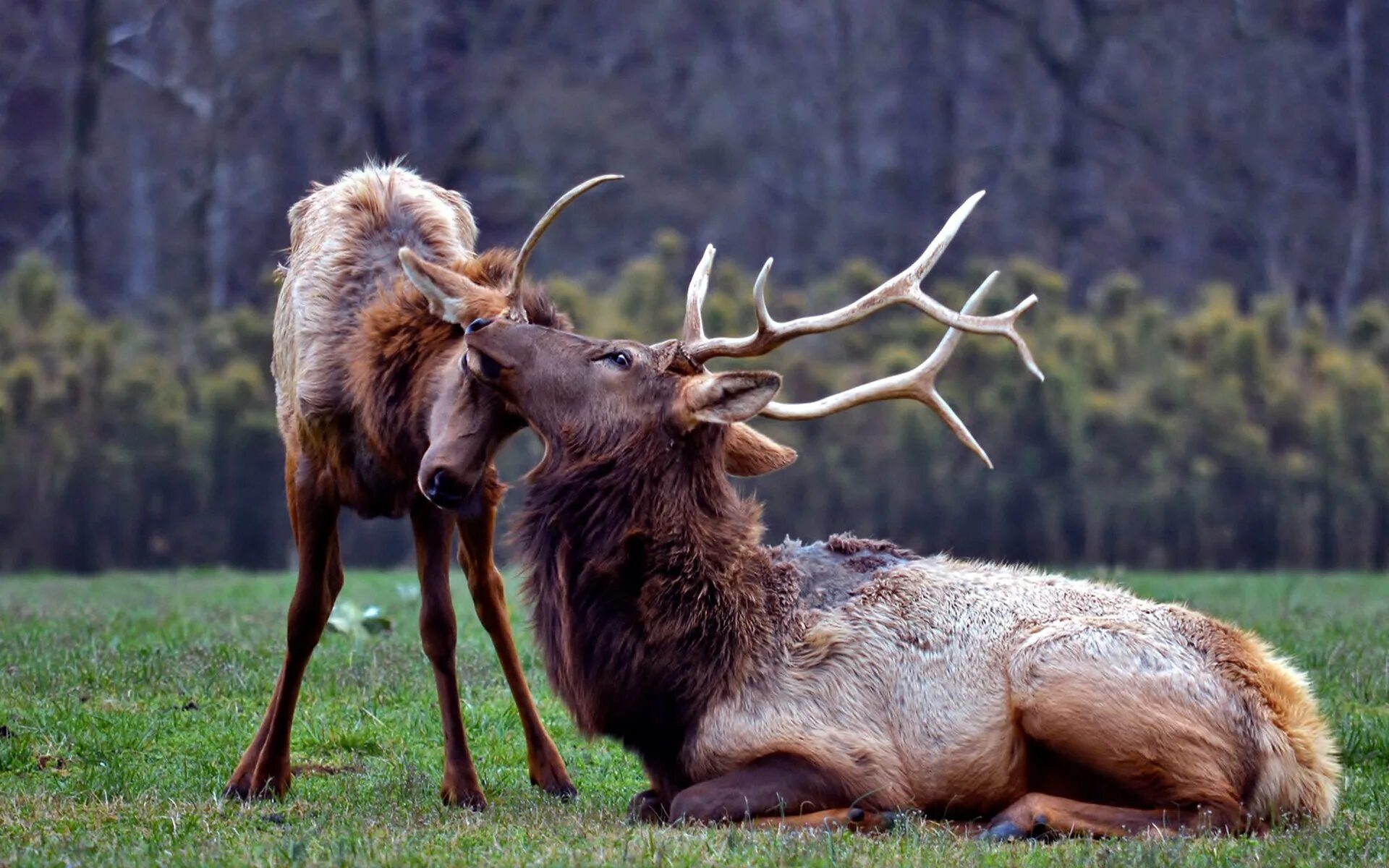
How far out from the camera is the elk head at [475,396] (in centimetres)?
602

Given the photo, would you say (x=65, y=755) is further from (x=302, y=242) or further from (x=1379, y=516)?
(x=1379, y=516)

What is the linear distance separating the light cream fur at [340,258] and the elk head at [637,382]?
34.5 inches

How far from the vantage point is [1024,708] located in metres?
5.72

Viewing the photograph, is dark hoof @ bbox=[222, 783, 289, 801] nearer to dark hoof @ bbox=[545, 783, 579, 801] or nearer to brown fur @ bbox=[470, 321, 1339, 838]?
dark hoof @ bbox=[545, 783, 579, 801]

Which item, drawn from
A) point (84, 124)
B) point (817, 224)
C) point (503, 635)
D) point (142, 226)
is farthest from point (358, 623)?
point (142, 226)

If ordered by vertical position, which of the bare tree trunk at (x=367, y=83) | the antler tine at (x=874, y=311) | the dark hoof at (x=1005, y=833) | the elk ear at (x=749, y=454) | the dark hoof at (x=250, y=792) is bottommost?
the dark hoof at (x=250, y=792)

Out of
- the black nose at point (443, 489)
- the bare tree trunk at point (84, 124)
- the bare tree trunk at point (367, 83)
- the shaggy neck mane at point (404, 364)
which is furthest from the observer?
the bare tree trunk at point (367, 83)

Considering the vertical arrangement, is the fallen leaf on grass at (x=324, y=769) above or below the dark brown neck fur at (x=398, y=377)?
below

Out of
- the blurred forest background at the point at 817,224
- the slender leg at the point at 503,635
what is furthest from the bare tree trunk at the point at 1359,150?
the slender leg at the point at 503,635

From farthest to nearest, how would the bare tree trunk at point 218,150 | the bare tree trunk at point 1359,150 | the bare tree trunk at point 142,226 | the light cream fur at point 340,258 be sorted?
the bare tree trunk at point 1359,150
the bare tree trunk at point 142,226
the bare tree trunk at point 218,150
the light cream fur at point 340,258

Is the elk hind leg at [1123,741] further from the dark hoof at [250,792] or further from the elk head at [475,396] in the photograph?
the dark hoof at [250,792]

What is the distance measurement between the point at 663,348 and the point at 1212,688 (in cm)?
212

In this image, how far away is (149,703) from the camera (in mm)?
7621

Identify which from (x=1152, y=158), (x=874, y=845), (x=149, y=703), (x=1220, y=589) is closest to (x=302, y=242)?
(x=149, y=703)
